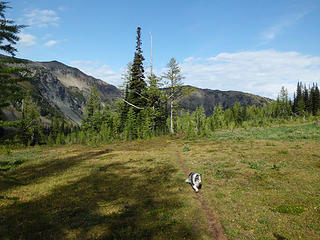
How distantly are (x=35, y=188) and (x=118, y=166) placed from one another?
7.44 metres

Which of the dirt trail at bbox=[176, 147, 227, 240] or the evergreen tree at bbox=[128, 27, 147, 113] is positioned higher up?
the evergreen tree at bbox=[128, 27, 147, 113]

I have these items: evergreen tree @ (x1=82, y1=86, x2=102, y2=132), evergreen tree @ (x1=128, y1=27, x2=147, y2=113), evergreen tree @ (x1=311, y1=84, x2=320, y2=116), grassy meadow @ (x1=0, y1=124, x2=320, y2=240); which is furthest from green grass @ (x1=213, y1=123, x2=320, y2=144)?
evergreen tree @ (x1=311, y1=84, x2=320, y2=116)

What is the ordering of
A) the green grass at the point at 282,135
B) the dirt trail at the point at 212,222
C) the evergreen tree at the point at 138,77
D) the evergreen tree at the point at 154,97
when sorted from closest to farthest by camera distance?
the dirt trail at the point at 212,222
the green grass at the point at 282,135
the evergreen tree at the point at 154,97
the evergreen tree at the point at 138,77

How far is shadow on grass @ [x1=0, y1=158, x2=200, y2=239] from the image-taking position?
7.42 meters

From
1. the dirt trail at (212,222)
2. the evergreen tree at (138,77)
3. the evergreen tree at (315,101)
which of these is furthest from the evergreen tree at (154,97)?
the evergreen tree at (315,101)

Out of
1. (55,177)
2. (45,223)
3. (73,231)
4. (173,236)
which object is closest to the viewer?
(173,236)

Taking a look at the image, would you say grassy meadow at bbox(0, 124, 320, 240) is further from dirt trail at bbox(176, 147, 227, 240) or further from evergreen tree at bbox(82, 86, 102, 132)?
Result: evergreen tree at bbox(82, 86, 102, 132)

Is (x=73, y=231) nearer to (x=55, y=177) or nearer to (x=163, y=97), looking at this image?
(x=55, y=177)

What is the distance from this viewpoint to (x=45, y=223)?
8.38 metres

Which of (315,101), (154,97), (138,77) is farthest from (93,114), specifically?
(315,101)

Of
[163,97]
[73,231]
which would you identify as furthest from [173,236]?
[163,97]

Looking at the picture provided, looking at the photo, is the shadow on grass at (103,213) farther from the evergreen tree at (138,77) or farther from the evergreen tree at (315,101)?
the evergreen tree at (315,101)

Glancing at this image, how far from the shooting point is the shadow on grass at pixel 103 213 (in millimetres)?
7418

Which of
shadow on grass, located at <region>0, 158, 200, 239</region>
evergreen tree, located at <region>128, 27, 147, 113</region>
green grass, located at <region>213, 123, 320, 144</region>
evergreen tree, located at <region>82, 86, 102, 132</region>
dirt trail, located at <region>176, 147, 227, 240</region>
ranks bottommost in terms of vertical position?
shadow on grass, located at <region>0, 158, 200, 239</region>
